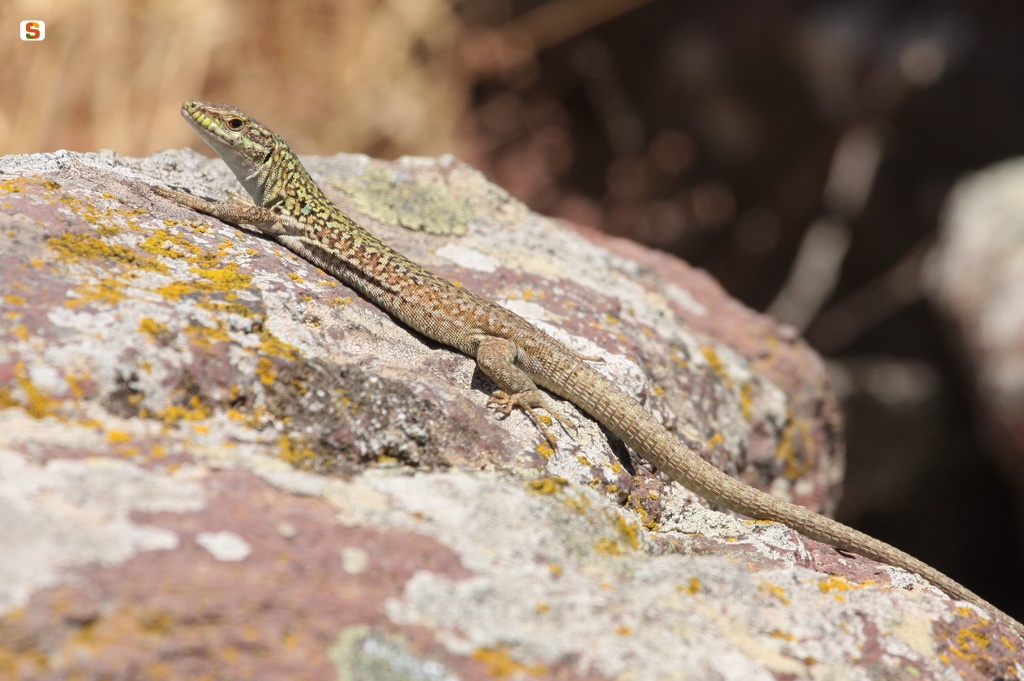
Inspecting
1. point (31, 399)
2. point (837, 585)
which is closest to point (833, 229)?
point (837, 585)

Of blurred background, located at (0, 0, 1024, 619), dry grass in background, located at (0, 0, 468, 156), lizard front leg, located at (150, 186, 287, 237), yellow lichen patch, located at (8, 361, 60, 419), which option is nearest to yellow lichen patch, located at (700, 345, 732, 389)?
lizard front leg, located at (150, 186, 287, 237)

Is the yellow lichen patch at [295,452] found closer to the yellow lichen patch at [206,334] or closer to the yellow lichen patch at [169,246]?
the yellow lichen patch at [206,334]

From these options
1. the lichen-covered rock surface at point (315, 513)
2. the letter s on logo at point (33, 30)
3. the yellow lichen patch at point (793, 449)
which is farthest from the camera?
the letter s on logo at point (33, 30)

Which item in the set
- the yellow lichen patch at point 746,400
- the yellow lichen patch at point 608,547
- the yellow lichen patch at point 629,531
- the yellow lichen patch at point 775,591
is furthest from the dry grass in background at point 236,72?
the yellow lichen patch at point 775,591

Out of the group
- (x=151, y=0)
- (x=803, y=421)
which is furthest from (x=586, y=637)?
(x=151, y=0)

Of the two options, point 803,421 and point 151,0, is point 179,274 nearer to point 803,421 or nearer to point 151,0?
point 803,421

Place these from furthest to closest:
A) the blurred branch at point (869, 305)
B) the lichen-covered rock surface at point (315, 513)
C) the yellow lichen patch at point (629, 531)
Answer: the blurred branch at point (869, 305), the yellow lichen patch at point (629, 531), the lichen-covered rock surface at point (315, 513)
